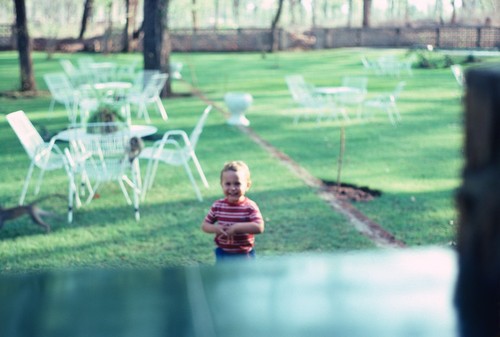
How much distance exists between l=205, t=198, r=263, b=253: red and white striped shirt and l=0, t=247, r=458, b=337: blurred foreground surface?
2014 millimetres

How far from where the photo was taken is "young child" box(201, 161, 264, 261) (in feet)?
12.1

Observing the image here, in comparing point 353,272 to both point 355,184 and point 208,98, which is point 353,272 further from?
point 208,98

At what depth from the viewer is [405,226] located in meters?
5.92

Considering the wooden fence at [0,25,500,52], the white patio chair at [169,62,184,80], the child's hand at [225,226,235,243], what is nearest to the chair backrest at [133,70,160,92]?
the white patio chair at [169,62,184,80]

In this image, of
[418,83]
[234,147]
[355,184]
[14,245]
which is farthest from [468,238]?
[418,83]

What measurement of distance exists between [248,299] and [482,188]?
646mm

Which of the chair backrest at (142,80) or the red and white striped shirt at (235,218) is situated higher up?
the red and white striped shirt at (235,218)

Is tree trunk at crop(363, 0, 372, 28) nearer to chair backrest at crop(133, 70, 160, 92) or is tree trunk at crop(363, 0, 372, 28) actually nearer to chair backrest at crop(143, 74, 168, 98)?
chair backrest at crop(133, 70, 160, 92)

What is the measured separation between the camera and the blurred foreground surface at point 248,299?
1289mm

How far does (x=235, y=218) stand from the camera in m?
3.78

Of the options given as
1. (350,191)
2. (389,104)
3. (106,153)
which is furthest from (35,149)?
(389,104)

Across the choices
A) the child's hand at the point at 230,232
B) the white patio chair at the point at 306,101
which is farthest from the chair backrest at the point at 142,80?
the child's hand at the point at 230,232

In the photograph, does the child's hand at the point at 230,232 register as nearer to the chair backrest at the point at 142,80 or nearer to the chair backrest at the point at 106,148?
the chair backrest at the point at 106,148

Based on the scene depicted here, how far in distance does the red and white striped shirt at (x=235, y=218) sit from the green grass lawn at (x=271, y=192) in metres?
1.26
